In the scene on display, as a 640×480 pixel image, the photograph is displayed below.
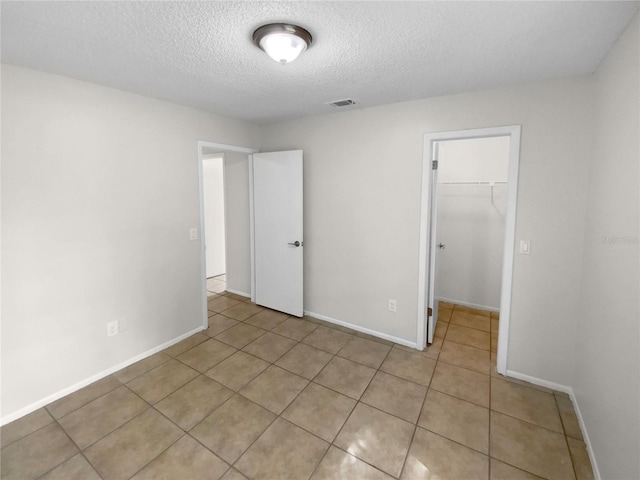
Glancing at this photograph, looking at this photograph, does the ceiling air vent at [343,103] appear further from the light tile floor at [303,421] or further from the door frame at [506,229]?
the light tile floor at [303,421]

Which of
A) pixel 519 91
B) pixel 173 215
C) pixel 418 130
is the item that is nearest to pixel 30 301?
pixel 173 215

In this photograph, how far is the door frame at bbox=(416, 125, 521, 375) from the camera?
2301 mm

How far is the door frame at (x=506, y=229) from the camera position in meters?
2.30

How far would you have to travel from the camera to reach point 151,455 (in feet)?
5.64

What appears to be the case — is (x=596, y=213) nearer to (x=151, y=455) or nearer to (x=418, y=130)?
(x=418, y=130)

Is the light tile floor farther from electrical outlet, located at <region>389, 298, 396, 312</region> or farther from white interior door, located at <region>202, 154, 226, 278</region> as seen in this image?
white interior door, located at <region>202, 154, 226, 278</region>

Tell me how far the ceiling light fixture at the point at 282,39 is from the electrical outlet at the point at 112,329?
96.7 inches

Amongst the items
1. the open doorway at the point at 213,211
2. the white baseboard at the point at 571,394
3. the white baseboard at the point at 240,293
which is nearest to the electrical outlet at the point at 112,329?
the white baseboard at the point at 240,293

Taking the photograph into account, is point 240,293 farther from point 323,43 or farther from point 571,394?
point 571,394

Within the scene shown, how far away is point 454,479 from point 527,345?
1.33m

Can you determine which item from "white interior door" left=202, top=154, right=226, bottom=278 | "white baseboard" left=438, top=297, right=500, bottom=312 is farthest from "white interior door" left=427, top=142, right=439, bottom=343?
"white interior door" left=202, top=154, right=226, bottom=278

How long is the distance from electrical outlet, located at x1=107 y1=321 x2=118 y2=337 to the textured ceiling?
1.94 m

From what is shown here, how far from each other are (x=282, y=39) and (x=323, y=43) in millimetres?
265

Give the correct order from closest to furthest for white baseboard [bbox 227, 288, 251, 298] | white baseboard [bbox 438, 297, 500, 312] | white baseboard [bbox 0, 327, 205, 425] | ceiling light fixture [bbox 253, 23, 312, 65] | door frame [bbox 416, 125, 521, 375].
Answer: ceiling light fixture [bbox 253, 23, 312, 65] < white baseboard [bbox 0, 327, 205, 425] < door frame [bbox 416, 125, 521, 375] < white baseboard [bbox 438, 297, 500, 312] < white baseboard [bbox 227, 288, 251, 298]
